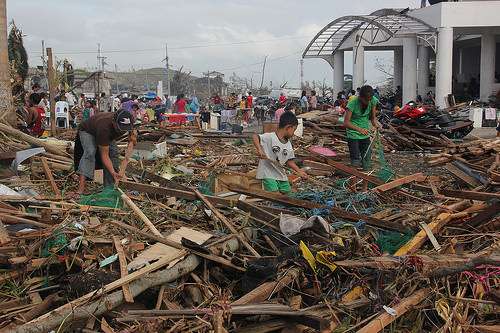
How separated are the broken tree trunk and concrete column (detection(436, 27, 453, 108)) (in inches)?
761

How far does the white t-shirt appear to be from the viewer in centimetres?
657

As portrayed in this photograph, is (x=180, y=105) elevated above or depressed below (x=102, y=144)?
above

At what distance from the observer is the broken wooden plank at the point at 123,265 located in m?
4.06

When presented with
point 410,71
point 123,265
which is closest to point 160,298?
point 123,265

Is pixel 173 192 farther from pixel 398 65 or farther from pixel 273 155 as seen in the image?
pixel 398 65

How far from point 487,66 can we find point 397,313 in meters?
21.6

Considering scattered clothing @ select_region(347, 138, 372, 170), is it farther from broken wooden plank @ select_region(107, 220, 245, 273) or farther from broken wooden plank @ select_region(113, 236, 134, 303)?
broken wooden plank @ select_region(113, 236, 134, 303)

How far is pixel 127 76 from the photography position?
3046 inches

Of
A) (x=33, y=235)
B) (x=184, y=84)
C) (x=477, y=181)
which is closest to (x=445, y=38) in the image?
(x=477, y=181)

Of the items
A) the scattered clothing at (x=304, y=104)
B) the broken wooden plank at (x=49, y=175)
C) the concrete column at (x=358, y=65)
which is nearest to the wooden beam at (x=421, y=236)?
the broken wooden plank at (x=49, y=175)

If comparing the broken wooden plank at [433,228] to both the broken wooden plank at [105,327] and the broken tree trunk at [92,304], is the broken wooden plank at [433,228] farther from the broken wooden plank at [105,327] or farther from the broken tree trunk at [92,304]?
the broken wooden plank at [105,327]

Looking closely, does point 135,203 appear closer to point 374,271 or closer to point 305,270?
point 305,270

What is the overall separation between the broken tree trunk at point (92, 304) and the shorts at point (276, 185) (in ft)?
7.43

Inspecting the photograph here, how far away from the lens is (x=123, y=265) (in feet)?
14.6
